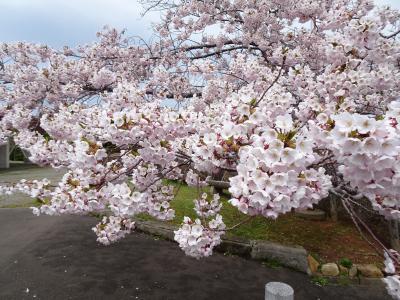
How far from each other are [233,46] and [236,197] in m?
7.38

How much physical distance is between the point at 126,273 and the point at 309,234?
4.41 metres

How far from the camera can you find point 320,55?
641 cm

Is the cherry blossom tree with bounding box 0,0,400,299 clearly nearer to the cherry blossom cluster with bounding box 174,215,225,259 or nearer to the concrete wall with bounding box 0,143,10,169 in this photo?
the cherry blossom cluster with bounding box 174,215,225,259

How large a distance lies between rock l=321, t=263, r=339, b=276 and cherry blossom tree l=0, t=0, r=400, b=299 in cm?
277

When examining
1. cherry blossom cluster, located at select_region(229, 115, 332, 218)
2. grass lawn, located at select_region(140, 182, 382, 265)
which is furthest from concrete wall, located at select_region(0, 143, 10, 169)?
cherry blossom cluster, located at select_region(229, 115, 332, 218)

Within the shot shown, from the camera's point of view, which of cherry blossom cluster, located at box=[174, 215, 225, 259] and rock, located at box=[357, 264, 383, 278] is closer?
cherry blossom cluster, located at box=[174, 215, 225, 259]

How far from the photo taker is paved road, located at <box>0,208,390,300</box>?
17.1ft

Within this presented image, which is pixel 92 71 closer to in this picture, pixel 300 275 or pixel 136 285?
pixel 136 285

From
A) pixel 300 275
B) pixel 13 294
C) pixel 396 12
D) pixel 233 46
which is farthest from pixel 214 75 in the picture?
pixel 13 294

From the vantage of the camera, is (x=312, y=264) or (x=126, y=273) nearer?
(x=126, y=273)

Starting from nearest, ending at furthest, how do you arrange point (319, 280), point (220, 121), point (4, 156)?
point (220, 121) < point (319, 280) < point (4, 156)

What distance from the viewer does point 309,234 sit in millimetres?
8305

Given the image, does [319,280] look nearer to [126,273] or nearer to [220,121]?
[126,273]

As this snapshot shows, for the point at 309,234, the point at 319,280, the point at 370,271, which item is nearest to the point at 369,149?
the point at 319,280
